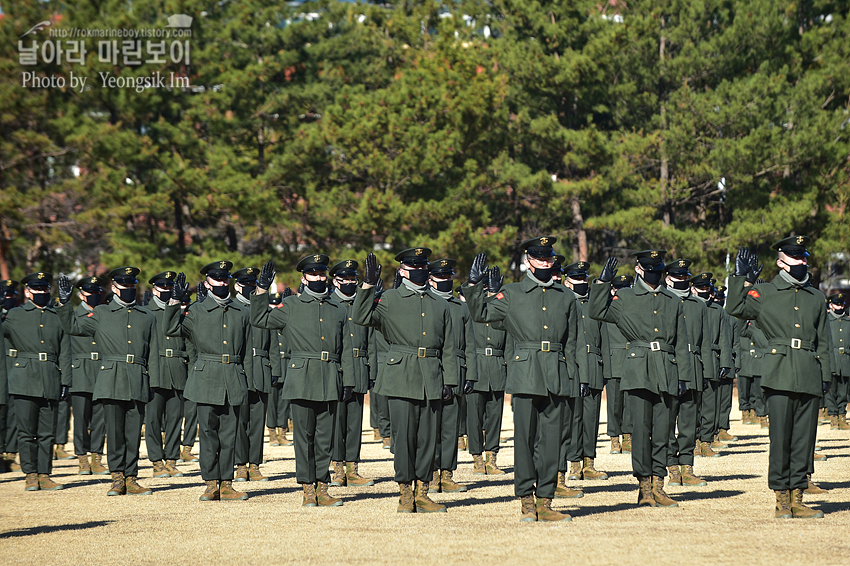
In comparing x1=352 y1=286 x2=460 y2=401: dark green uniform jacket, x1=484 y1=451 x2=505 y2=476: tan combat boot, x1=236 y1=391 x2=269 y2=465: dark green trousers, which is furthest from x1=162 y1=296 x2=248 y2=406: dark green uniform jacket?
x1=484 y1=451 x2=505 y2=476: tan combat boot

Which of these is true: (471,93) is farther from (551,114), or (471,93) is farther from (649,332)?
(649,332)

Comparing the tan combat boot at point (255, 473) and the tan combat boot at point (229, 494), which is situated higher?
the tan combat boot at point (229, 494)

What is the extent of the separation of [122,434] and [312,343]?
266cm

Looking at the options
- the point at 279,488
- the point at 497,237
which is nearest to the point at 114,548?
the point at 279,488

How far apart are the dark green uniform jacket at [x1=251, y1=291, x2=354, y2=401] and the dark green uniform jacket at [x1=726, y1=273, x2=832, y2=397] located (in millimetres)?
3707

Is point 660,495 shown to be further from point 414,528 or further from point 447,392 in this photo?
point 414,528

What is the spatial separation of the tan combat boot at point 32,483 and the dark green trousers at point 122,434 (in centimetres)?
126

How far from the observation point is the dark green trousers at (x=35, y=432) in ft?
39.6

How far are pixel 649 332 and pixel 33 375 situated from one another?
23.4 ft

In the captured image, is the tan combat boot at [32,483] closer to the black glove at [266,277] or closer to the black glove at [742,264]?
the black glove at [266,277]

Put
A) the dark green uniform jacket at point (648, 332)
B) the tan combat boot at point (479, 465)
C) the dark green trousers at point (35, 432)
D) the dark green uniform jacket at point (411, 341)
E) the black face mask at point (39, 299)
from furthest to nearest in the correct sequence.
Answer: the tan combat boot at point (479, 465) → the black face mask at point (39, 299) → the dark green trousers at point (35, 432) → the dark green uniform jacket at point (648, 332) → the dark green uniform jacket at point (411, 341)

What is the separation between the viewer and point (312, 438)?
1014 cm

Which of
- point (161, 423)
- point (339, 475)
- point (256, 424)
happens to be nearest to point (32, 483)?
point (161, 423)

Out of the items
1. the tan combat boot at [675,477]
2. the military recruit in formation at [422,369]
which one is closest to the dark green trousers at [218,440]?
the military recruit in formation at [422,369]
